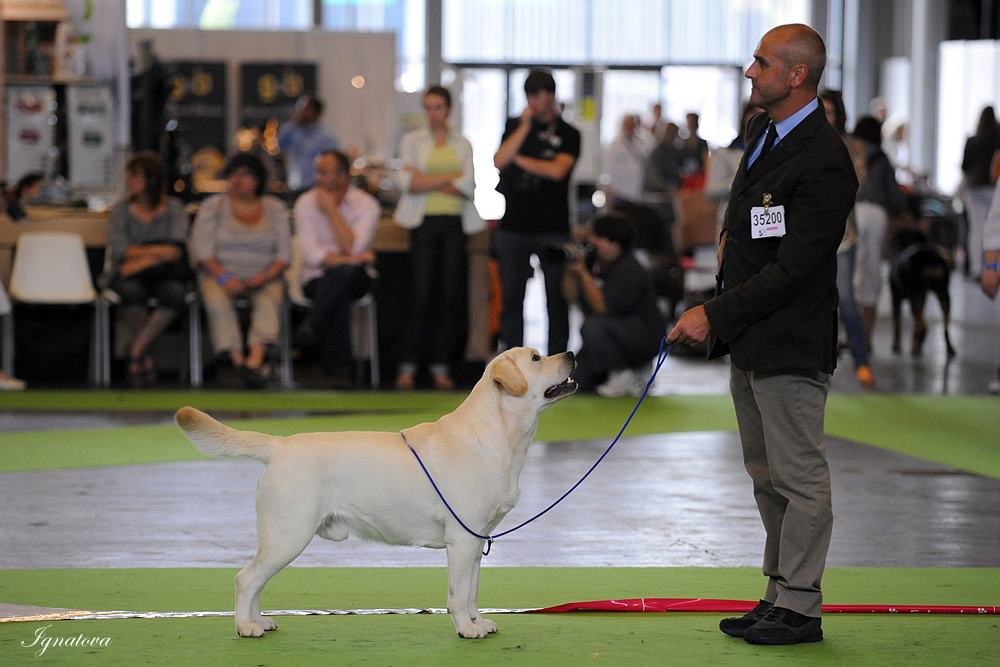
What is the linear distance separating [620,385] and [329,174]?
2330mm

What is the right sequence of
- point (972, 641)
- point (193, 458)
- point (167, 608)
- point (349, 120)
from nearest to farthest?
1. point (972, 641)
2. point (167, 608)
3. point (193, 458)
4. point (349, 120)

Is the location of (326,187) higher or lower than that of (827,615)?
higher

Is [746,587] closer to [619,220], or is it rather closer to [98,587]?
[98,587]

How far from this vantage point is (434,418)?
6.18 metres

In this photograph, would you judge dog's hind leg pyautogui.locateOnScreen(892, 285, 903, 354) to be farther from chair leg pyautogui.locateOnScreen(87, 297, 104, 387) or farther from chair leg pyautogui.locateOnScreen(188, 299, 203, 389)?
chair leg pyautogui.locateOnScreen(87, 297, 104, 387)

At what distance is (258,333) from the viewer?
24.2ft

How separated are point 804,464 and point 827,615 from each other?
486 mm

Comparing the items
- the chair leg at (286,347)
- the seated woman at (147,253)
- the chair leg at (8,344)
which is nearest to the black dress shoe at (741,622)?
the chair leg at (286,347)

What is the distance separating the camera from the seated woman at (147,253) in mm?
7367

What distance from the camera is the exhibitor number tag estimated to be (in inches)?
105

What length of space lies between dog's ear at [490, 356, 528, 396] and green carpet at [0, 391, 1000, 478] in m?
2.79

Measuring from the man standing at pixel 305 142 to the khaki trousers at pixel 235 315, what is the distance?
11.1ft

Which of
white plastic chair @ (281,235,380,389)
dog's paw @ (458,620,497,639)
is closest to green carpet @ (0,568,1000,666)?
dog's paw @ (458,620,497,639)

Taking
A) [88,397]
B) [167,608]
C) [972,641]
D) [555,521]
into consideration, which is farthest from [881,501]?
[88,397]
